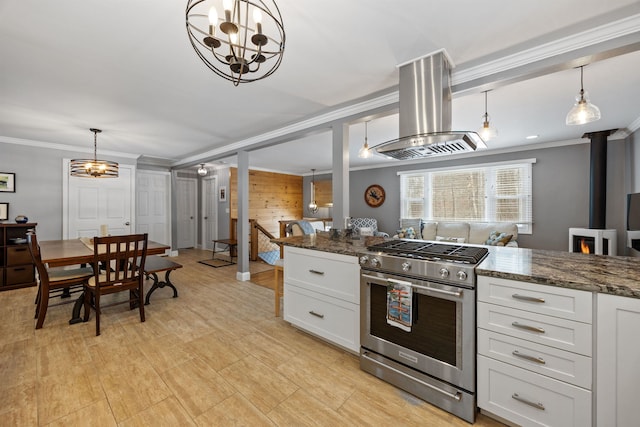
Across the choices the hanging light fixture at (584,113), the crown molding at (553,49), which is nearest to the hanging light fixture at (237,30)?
the crown molding at (553,49)

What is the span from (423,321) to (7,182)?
6.23 meters

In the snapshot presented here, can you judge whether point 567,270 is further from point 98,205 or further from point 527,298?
point 98,205

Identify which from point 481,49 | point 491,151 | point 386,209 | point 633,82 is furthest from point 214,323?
point 491,151

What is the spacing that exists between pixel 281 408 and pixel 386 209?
5.85 meters

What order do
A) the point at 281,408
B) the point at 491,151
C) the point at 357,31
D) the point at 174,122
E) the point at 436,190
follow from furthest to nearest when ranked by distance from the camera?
the point at 436,190, the point at 491,151, the point at 174,122, the point at 357,31, the point at 281,408

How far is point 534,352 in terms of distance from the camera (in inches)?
55.2

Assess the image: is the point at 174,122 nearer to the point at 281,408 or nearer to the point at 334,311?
the point at 334,311

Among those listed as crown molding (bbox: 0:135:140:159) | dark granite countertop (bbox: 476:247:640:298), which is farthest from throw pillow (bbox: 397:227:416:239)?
crown molding (bbox: 0:135:140:159)

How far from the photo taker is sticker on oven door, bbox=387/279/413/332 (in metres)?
1.74

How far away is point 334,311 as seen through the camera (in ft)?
7.41

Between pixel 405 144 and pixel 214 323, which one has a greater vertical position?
pixel 405 144

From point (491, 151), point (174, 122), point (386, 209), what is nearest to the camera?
point (174, 122)

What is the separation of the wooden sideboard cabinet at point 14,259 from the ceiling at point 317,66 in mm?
1441

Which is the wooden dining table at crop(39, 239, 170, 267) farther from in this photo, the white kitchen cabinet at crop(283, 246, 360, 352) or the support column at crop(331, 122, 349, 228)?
the support column at crop(331, 122, 349, 228)
